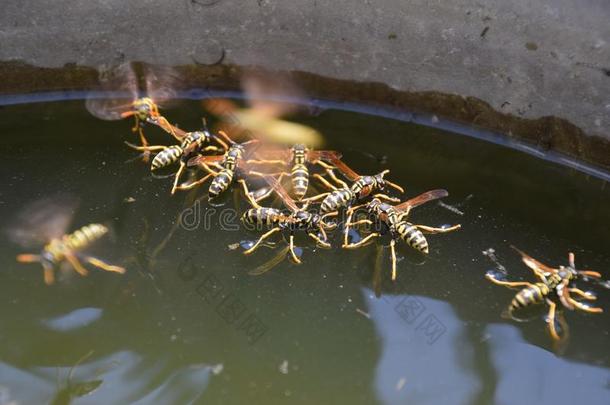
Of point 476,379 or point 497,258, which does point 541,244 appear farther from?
point 476,379

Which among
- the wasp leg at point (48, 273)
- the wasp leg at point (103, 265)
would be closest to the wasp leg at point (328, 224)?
the wasp leg at point (103, 265)

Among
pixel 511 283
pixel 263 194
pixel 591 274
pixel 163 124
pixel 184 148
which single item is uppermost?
pixel 163 124

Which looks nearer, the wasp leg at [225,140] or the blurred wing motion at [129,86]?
the wasp leg at [225,140]

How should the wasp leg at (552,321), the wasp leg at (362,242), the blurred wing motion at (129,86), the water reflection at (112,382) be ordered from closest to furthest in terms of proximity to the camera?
1. the water reflection at (112,382)
2. the wasp leg at (552,321)
3. the wasp leg at (362,242)
4. the blurred wing motion at (129,86)

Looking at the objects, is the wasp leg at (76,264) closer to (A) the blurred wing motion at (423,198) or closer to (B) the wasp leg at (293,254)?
(B) the wasp leg at (293,254)

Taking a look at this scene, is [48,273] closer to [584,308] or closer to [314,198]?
[314,198]

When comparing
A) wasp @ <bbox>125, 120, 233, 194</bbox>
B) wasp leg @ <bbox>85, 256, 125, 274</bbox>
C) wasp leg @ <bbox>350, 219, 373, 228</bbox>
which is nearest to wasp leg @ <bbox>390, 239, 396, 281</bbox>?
wasp leg @ <bbox>350, 219, 373, 228</bbox>

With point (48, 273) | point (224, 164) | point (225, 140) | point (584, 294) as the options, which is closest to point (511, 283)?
point (584, 294)

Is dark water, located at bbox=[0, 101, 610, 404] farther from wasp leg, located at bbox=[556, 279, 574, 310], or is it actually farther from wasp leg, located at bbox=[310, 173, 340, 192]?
wasp leg, located at bbox=[310, 173, 340, 192]
